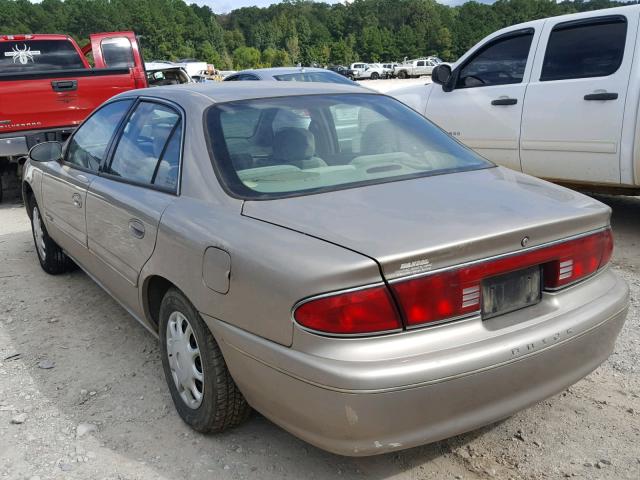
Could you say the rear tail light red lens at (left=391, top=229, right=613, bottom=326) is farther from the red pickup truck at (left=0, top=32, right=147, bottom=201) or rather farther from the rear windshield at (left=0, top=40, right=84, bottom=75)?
the rear windshield at (left=0, top=40, right=84, bottom=75)

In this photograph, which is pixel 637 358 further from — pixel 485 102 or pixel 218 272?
pixel 485 102

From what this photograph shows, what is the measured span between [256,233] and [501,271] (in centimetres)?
89

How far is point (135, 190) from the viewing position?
316cm

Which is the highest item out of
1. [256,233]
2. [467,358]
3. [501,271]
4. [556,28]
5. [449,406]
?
[556,28]

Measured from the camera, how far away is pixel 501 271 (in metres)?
2.20

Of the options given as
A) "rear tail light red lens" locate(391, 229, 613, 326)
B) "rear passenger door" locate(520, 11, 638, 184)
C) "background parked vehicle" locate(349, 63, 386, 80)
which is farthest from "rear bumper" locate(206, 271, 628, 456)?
"background parked vehicle" locate(349, 63, 386, 80)

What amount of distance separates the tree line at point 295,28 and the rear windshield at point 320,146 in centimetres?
8376

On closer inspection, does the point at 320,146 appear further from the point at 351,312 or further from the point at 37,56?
the point at 37,56

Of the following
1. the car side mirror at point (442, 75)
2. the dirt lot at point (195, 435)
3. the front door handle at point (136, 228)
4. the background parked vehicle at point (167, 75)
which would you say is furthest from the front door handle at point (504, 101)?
the background parked vehicle at point (167, 75)

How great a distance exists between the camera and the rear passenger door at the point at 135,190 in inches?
115

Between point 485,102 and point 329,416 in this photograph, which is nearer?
point 329,416

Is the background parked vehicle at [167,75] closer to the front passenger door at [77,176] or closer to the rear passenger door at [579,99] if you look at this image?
the rear passenger door at [579,99]

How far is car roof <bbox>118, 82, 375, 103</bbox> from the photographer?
3.13 m

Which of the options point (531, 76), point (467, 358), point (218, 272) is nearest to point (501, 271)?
point (467, 358)
